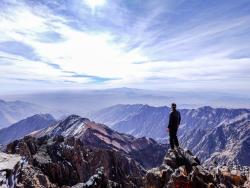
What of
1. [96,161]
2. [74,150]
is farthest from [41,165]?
[96,161]

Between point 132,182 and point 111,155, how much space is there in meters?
36.9

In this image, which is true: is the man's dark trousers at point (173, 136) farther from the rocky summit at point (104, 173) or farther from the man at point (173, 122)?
the rocky summit at point (104, 173)

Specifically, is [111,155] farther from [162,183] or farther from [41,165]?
[162,183]

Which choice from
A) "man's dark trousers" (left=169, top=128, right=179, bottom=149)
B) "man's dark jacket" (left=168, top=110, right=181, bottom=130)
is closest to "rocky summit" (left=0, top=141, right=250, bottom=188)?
"man's dark trousers" (left=169, top=128, right=179, bottom=149)

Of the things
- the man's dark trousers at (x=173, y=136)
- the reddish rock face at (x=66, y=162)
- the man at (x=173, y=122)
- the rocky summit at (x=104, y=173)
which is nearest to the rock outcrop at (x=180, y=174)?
the rocky summit at (x=104, y=173)

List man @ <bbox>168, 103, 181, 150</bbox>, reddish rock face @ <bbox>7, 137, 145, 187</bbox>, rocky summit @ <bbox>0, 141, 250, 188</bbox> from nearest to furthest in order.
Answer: rocky summit @ <bbox>0, 141, 250, 188</bbox>, man @ <bbox>168, 103, 181, 150</bbox>, reddish rock face @ <bbox>7, 137, 145, 187</bbox>

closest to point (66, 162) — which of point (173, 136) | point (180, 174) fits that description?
point (173, 136)

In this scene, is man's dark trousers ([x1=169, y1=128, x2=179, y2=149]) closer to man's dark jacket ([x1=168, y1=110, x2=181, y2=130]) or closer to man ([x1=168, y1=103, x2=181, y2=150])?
man ([x1=168, y1=103, x2=181, y2=150])

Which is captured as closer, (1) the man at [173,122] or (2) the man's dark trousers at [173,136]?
(1) the man at [173,122]

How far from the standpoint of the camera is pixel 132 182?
136 m

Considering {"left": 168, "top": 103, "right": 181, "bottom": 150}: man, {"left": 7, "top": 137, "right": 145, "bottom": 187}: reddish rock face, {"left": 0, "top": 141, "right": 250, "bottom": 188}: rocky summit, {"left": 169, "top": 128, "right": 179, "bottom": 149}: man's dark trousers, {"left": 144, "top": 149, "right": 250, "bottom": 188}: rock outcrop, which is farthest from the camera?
{"left": 7, "top": 137, "right": 145, "bottom": 187}: reddish rock face

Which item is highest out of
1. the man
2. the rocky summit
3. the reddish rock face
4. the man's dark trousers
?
the man

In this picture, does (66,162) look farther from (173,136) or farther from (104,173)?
(173,136)

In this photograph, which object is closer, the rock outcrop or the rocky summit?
the rock outcrop
